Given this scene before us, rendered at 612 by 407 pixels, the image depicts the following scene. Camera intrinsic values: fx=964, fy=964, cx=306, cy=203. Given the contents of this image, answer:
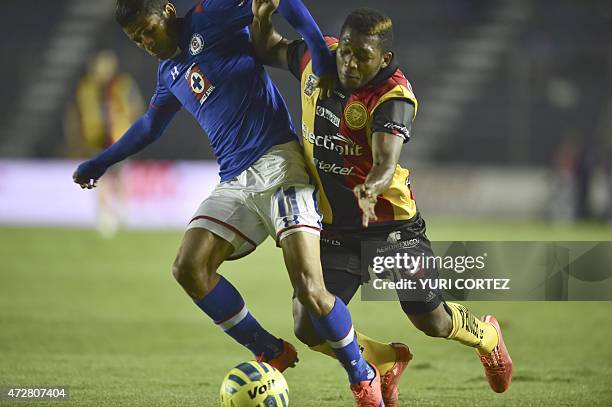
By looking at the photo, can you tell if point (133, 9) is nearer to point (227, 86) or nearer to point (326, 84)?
point (227, 86)

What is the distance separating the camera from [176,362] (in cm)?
660

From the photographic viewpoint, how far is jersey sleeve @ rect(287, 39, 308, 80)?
534cm

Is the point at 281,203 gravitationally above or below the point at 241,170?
below

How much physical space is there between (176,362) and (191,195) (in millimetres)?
10235

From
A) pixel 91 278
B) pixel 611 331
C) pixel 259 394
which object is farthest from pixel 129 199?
pixel 259 394

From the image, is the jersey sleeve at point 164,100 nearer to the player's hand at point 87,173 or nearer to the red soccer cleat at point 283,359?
the player's hand at point 87,173

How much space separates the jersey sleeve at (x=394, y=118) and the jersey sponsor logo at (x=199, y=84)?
1.01 meters

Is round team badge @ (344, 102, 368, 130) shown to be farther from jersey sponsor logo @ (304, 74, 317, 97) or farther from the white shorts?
the white shorts

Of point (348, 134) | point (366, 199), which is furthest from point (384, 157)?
point (348, 134)

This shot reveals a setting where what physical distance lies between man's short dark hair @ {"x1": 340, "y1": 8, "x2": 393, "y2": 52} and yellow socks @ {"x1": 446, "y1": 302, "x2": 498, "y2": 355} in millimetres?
1628

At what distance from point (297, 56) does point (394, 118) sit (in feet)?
2.79

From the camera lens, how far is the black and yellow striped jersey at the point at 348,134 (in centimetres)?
488

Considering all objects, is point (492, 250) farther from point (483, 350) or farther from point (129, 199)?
point (129, 199)

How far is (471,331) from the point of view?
5566 mm
